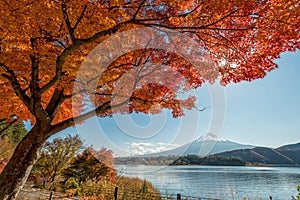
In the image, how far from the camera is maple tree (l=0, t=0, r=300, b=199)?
11.9 feet

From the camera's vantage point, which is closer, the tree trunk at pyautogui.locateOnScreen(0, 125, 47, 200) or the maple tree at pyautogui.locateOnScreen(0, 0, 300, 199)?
the maple tree at pyautogui.locateOnScreen(0, 0, 300, 199)

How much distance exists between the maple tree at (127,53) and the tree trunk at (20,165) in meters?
0.02

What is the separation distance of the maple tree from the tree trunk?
0.02 metres

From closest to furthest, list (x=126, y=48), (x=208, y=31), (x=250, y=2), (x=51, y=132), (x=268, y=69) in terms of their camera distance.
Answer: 1. (x=250, y=2)
2. (x=208, y=31)
3. (x=268, y=69)
4. (x=126, y=48)
5. (x=51, y=132)

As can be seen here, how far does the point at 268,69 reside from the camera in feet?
16.4

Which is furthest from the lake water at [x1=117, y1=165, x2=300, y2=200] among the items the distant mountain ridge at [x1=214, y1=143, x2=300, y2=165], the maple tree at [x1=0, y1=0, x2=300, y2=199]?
the distant mountain ridge at [x1=214, y1=143, x2=300, y2=165]

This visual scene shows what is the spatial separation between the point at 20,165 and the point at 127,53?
3453mm

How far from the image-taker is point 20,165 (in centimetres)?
511

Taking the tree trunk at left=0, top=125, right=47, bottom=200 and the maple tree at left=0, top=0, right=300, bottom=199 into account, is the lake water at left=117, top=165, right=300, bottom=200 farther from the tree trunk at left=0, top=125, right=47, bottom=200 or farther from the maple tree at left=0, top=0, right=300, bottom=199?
the tree trunk at left=0, top=125, right=47, bottom=200

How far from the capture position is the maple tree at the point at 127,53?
11.9 ft

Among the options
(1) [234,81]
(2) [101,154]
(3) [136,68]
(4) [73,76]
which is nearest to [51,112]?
(4) [73,76]

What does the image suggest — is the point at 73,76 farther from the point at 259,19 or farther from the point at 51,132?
the point at 259,19

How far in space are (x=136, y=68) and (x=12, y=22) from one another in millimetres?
3018

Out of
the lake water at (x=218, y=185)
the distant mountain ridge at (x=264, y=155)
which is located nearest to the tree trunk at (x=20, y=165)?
the lake water at (x=218, y=185)
